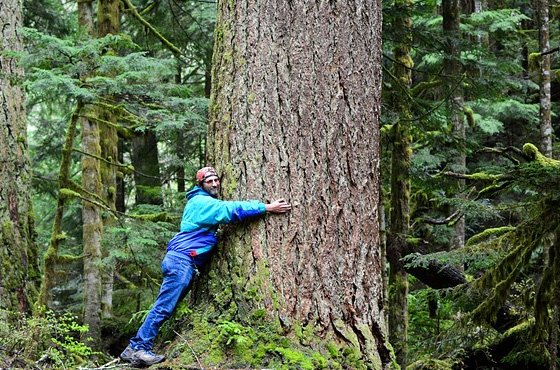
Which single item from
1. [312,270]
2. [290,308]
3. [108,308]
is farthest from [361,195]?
[108,308]

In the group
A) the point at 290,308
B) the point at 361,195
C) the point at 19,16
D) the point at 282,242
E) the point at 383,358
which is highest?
the point at 19,16

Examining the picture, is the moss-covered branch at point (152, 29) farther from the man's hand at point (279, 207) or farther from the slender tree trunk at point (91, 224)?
the man's hand at point (279, 207)

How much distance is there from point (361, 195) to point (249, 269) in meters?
0.99

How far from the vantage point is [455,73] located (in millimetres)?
10172

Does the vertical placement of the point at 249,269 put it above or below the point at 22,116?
below

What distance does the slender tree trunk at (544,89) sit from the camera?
10219 millimetres

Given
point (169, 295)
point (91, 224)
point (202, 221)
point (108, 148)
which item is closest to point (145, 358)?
point (169, 295)

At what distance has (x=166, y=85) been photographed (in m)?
8.72

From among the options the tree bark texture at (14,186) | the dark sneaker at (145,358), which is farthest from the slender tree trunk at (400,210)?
the tree bark texture at (14,186)

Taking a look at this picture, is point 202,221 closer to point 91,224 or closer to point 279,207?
point 279,207

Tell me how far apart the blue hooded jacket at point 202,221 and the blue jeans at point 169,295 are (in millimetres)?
71

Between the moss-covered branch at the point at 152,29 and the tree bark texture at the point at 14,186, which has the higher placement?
the moss-covered branch at the point at 152,29

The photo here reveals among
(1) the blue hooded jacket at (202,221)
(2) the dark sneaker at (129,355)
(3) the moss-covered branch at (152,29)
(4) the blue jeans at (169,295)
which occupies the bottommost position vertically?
(2) the dark sneaker at (129,355)

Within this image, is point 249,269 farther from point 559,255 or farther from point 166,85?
point 166,85
